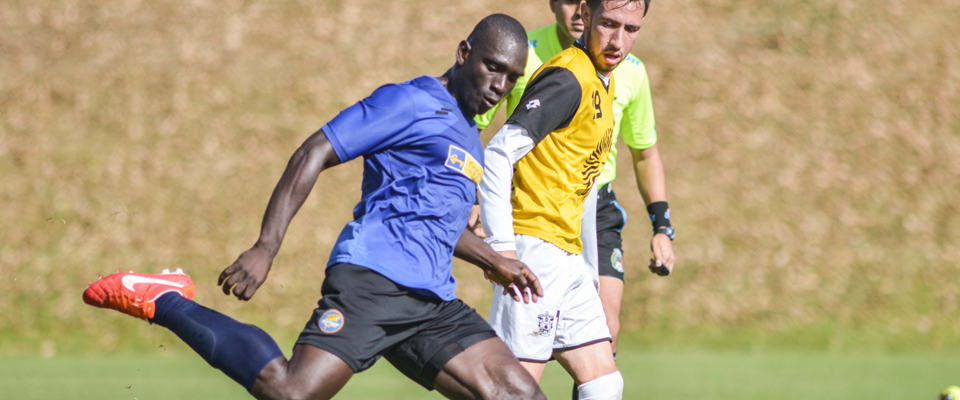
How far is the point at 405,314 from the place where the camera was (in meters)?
3.31

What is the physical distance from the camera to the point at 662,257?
16.8ft

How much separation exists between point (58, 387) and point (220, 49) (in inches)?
293

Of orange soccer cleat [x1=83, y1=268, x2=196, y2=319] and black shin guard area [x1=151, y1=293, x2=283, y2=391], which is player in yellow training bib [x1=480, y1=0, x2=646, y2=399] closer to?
black shin guard area [x1=151, y1=293, x2=283, y2=391]

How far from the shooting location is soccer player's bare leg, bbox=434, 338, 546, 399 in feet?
10.8

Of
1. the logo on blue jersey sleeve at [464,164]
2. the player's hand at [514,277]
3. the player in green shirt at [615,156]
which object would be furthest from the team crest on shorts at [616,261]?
the logo on blue jersey sleeve at [464,164]

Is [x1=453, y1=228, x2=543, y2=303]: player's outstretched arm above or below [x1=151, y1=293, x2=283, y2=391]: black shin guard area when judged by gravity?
above

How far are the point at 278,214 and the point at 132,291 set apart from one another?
0.88m

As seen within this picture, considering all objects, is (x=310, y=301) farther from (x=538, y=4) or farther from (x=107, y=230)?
(x=538, y=4)

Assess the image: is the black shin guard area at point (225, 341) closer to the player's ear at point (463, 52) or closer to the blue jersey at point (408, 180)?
the blue jersey at point (408, 180)

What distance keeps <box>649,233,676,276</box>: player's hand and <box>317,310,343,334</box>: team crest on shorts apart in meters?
2.46

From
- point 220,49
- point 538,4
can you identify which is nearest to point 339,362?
point 220,49

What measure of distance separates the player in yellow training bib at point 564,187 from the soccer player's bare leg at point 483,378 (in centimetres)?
50

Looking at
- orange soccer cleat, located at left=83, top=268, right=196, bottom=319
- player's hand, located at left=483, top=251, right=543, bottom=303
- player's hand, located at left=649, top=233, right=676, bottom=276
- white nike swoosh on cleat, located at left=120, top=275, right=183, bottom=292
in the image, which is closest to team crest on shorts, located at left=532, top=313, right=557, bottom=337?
player's hand, located at left=483, top=251, right=543, bottom=303

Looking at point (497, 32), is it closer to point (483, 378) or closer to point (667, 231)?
point (483, 378)
